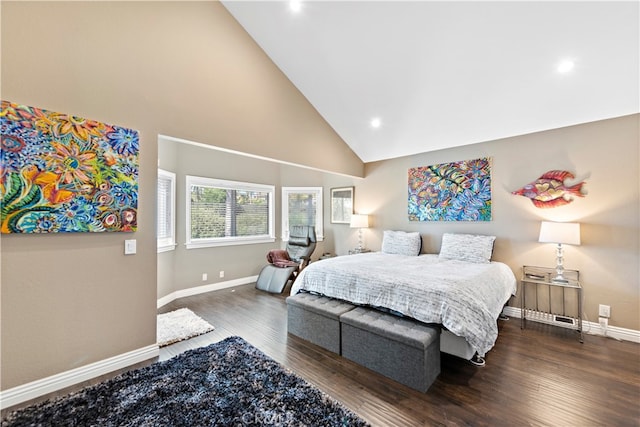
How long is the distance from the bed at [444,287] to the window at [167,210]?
2.41 meters

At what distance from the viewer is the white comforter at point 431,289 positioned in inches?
86.0

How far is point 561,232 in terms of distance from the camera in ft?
9.98

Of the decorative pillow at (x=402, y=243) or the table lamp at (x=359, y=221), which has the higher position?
the table lamp at (x=359, y=221)

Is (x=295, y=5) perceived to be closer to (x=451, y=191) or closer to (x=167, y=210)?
(x=451, y=191)

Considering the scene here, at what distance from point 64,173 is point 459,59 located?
12.7 ft

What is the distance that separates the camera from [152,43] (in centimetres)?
250

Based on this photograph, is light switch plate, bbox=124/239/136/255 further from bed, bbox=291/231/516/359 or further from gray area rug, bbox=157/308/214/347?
bed, bbox=291/231/516/359

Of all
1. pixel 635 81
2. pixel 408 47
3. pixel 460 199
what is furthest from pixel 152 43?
pixel 635 81

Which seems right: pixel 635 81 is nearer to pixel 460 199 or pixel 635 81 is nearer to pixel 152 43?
pixel 460 199

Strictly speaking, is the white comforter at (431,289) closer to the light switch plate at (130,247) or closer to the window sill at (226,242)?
the light switch plate at (130,247)

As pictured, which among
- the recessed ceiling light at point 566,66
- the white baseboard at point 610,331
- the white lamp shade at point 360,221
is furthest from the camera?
the white lamp shade at point 360,221

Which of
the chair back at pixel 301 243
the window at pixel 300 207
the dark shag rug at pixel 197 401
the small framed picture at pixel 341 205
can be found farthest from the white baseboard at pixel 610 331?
the window at pixel 300 207

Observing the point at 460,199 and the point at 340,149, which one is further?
the point at 340,149

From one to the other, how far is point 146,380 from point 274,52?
3855 mm
